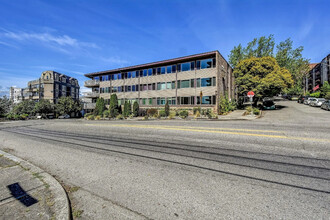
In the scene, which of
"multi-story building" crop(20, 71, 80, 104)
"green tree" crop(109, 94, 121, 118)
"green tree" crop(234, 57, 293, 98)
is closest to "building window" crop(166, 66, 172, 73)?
"green tree" crop(234, 57, 293, 98)

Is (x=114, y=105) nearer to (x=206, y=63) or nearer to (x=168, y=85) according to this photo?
(x=168, y=85)

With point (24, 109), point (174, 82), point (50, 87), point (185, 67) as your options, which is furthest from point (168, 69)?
point (50, 87)

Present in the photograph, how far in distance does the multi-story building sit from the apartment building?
32694 mm

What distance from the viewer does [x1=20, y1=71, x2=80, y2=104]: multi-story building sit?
58197 mm

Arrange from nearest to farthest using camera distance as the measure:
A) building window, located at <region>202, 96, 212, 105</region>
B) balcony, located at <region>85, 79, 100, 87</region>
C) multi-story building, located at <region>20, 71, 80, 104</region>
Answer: building window, located at <region>202, 96, 212, 105</region> → balcony, located at <region>85, 79, 100, 87</region> → multi-story building, located at <region>20, 71, 80, 104</region>

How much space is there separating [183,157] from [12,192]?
4375 millimetres

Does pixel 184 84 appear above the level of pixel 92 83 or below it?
below

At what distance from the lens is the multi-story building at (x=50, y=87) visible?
5820 cm

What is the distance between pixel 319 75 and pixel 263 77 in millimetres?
54498

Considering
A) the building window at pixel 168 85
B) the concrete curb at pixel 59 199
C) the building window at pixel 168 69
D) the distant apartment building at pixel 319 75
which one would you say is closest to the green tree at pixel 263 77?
the building window at pixel 168 85

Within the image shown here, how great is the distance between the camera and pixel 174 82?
30141mm

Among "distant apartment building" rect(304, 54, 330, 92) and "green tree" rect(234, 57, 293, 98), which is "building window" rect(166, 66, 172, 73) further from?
"distant apartment building" rect(304, 54, 330, 92)

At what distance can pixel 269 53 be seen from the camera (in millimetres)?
42656

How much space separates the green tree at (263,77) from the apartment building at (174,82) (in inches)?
138
